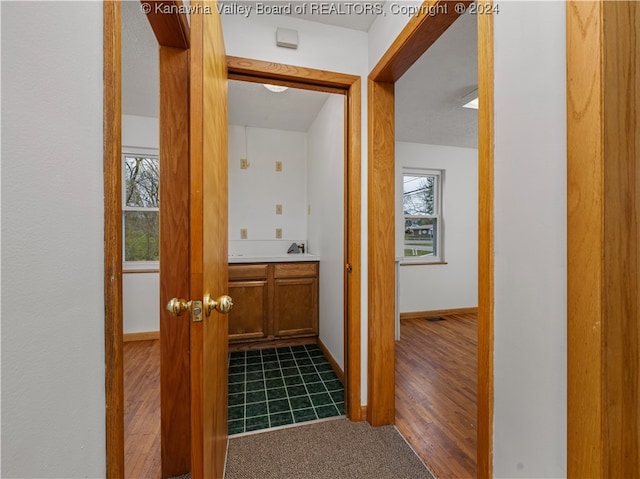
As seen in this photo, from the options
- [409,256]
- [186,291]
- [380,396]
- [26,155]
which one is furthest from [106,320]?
[409,256]

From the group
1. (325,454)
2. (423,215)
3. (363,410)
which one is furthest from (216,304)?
(423,215)

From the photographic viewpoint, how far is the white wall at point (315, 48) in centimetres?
165

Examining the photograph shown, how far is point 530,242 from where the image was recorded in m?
0.76

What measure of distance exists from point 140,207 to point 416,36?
3114 millimetres

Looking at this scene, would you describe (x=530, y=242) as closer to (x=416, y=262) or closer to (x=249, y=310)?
(x=249, y=310)

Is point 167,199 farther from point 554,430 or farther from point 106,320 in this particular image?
point 554,430

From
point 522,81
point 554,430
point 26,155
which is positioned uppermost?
point 522,81

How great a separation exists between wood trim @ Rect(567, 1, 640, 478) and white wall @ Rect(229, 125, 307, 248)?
3.19m

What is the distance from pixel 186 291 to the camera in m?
1.31

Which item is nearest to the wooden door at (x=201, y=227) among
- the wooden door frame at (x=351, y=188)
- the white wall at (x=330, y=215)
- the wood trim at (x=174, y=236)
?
the wood trim at (x=174, y=236)

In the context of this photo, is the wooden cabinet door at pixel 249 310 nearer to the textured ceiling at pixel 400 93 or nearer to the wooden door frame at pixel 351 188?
the wooden door frame at pixel 351 188

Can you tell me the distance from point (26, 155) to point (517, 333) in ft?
3.57

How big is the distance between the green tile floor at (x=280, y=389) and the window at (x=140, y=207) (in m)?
1.57

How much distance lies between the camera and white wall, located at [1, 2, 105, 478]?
0.35 metres
